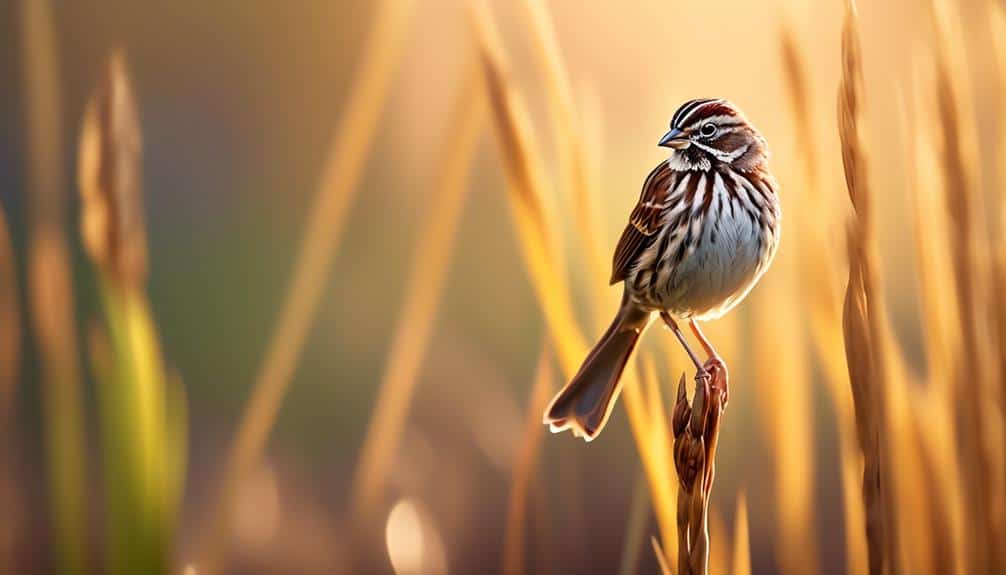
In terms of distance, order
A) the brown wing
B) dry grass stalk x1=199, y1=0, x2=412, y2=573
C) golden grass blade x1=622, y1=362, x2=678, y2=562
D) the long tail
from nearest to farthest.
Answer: golden grass blade x1=622, y1=362, x2=678, y2=562, the long tail, dry grass stalk x1=199, y1=0, x2=412, y2=573, the brown wing

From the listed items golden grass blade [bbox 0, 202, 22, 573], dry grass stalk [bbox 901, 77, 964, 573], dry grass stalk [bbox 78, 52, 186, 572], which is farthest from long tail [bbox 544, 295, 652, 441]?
golden grass blade [bbox 0, 202, 22, 573]

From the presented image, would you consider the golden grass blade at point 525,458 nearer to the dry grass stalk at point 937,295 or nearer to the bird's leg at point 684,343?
the bird's leg at point 684,343

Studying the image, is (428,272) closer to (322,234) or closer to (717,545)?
(322,234)

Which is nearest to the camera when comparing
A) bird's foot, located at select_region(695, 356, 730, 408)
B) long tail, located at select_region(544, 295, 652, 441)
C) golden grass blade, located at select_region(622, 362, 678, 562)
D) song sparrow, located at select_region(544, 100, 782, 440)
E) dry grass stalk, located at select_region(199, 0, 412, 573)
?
bird's foot, located at select_region(695, 356, 730, 408)

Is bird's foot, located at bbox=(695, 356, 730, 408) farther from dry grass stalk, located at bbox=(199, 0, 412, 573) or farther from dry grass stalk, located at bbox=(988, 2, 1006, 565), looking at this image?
dry grass stalk, located at bbox=(199, 0, 412, 573)

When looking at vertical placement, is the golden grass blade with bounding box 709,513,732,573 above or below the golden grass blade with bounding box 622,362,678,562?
below

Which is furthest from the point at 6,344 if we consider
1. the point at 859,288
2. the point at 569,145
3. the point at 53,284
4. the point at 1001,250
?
the point at 1001,250
